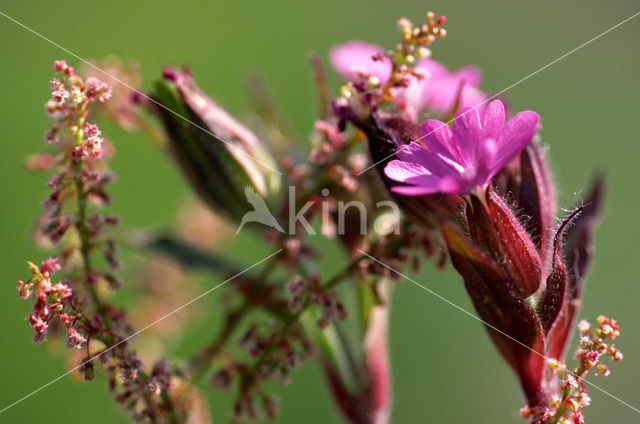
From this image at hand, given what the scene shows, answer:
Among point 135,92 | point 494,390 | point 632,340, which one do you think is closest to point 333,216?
point 135,92

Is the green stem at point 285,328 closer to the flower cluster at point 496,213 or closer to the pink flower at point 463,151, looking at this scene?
the flower cluster at point 496,213

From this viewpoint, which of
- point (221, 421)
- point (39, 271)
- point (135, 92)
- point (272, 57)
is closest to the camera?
point (39, 271)

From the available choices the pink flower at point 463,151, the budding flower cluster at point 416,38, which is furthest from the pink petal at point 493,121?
the budding flower cluster at point 416,38

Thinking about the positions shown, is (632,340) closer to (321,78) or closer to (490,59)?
(490,59)

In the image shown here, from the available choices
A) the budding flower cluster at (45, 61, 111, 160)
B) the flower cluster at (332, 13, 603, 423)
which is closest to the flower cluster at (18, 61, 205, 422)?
the budding flower cluster at (45, 61, 111, 160)

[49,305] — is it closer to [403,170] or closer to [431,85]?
[403,170]

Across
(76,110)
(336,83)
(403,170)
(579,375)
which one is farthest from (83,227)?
(336,83)
